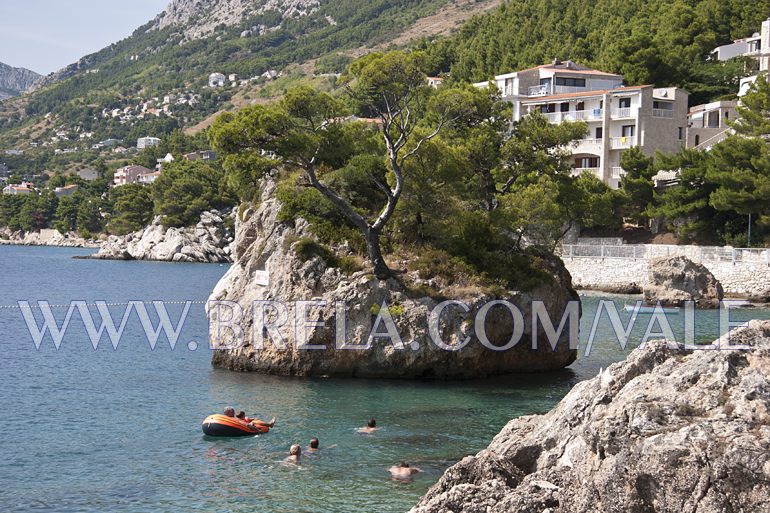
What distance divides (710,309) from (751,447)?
4327cm

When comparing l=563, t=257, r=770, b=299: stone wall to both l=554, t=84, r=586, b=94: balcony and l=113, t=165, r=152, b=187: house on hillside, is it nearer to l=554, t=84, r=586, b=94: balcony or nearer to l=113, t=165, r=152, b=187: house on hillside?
l=554, t=84, r=586, b=94: balcony

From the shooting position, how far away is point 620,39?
309 feet

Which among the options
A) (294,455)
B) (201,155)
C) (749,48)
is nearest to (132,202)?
(201,155)

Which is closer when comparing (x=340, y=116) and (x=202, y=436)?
(x=202, y=436)

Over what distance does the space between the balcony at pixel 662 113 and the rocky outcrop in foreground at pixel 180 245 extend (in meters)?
61.6

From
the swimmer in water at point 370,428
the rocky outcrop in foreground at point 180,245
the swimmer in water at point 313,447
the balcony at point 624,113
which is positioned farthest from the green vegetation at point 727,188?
the rocky outcrop in foreground at point 180,245

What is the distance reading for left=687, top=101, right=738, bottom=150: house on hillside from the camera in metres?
77.9

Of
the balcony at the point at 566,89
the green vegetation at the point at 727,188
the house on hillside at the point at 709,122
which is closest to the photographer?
the green vegetation at the point at 727,188

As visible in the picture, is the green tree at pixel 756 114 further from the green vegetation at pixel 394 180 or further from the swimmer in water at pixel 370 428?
the swimmer in water at pixel 370 428

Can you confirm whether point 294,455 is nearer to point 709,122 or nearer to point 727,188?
point 727,188

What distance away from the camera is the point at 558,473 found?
37.4 feet

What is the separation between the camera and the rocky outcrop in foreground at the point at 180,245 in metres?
115

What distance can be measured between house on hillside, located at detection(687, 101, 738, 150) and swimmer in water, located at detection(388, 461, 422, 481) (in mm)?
65016

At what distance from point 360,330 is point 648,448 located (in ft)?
60.3
